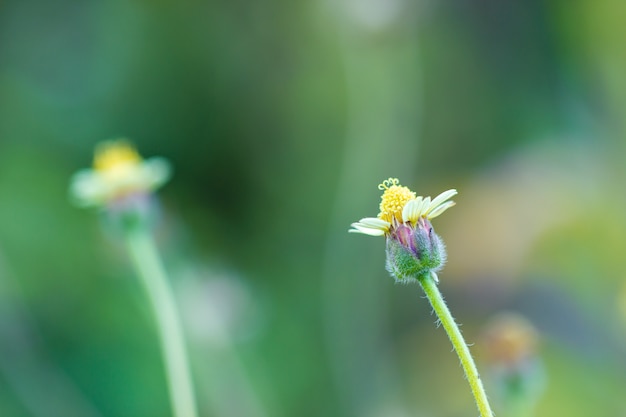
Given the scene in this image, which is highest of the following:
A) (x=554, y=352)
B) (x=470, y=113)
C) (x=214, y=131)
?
(x=214, y=131)

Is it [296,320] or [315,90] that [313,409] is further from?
[315,90]

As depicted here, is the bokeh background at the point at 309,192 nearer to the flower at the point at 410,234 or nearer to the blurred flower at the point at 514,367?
the blurred flower at the point at 514,367

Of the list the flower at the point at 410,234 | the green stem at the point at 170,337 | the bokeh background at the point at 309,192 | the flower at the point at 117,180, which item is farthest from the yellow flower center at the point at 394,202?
the bokeh background at the point at 309,192

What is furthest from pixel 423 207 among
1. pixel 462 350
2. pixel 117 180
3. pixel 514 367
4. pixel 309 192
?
pixel 309 192

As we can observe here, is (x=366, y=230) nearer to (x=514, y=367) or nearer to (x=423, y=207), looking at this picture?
(x=423, y=207)

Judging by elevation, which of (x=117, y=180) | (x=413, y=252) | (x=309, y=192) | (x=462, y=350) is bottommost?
(x=462, y=350)

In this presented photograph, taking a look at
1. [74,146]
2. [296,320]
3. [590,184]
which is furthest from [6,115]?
[590,184]

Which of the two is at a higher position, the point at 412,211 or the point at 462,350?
the point at 412,211
